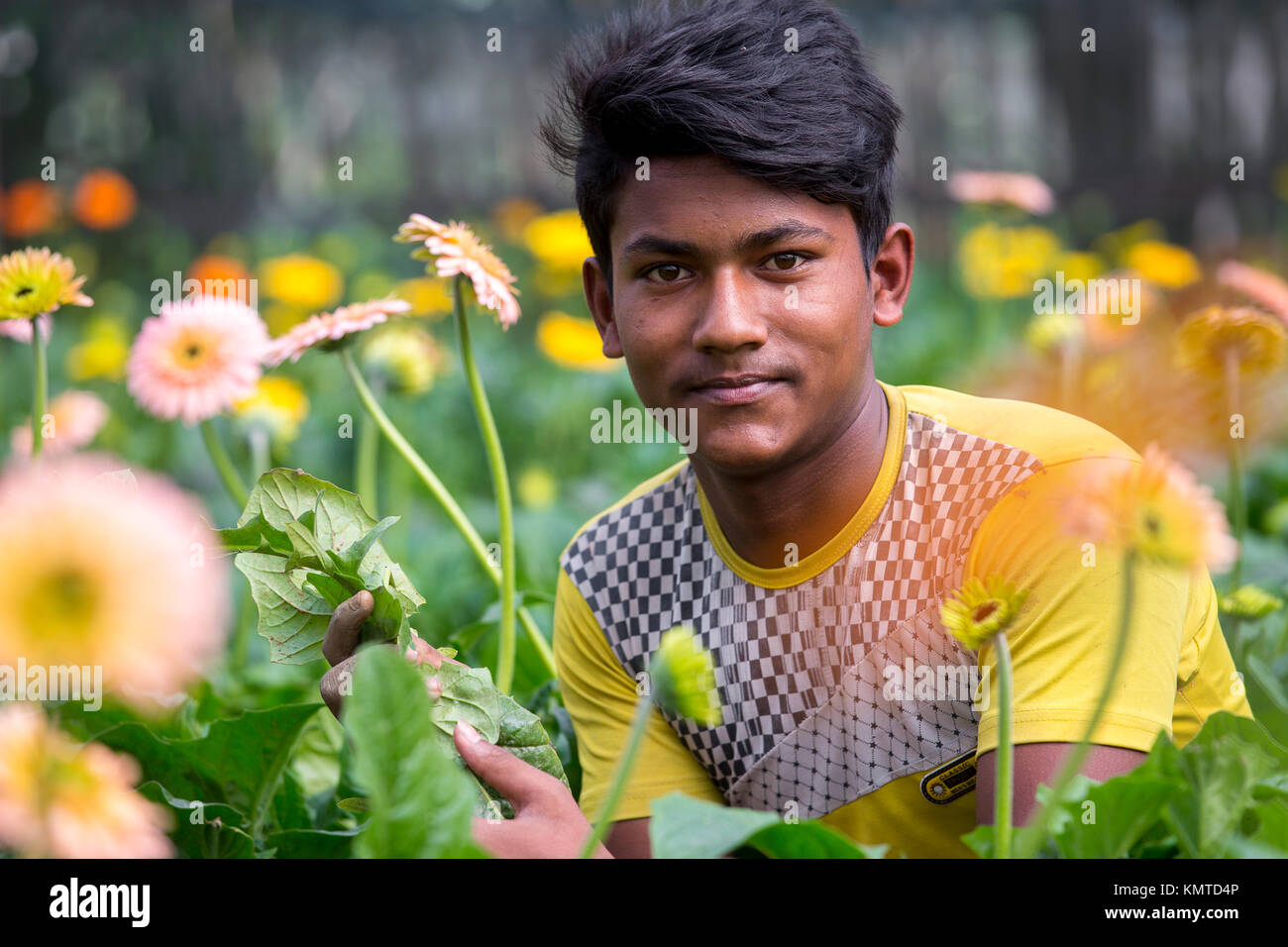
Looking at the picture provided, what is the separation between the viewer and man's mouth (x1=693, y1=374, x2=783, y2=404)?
1.23m

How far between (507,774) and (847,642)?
19.2 inches

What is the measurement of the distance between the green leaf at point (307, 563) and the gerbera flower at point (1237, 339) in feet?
3.39

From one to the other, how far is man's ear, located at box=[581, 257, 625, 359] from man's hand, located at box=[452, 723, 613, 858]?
1.97 feet

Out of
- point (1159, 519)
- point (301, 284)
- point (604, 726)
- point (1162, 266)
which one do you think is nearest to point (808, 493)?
point (604, 726)

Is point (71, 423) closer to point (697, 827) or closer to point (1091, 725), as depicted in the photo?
point (697, 827)

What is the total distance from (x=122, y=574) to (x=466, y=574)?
74.5 inches

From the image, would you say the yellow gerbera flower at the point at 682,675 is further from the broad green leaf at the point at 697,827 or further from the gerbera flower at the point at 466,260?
the gerbera flower at the point at 466,260

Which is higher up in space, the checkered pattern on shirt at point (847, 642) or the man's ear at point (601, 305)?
the man's ear at point (601, 305)

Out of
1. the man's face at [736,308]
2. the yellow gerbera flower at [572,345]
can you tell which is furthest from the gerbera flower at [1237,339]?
the yellow gerbera flower at [572,345]

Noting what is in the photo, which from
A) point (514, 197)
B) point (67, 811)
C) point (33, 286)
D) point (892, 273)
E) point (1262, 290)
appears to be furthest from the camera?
point (514, 197)

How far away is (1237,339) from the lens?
1.59m

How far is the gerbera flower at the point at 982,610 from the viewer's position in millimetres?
772

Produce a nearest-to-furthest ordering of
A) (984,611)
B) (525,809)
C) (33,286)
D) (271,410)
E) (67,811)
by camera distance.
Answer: (67,811)
(984,611)
(525,809)
(33,286)
(271,410)

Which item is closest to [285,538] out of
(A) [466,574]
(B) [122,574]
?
(B) [122,574]
